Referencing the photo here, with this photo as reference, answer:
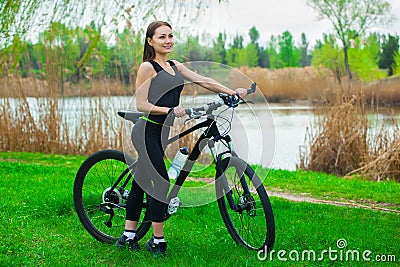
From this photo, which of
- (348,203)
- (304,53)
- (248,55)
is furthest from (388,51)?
(348,203)

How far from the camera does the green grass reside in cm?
407

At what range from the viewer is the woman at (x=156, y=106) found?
3943 millimetres

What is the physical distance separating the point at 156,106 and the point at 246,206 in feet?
3.01

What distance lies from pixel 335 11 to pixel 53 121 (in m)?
26.0

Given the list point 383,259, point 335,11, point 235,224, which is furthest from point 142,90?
point 335,11

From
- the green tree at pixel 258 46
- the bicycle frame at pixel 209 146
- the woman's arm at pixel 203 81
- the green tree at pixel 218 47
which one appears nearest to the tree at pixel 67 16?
the green tree at pixel 218 47

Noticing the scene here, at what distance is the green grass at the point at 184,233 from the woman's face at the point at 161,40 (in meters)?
1.42

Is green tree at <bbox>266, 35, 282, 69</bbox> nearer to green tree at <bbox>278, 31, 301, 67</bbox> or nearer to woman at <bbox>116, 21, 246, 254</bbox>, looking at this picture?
green tree at <bbox>278, 31, 301, 67</bbox>

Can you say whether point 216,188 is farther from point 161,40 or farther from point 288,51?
point 288,51

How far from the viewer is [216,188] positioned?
13.7 feet

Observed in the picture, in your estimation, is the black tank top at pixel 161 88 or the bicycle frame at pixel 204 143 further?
the bicycle frame at pixel 204 143

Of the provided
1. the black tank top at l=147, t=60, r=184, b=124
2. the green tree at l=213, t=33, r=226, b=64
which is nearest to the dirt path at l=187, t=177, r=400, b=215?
the green tree at l=213, t=33, r=226, b=64

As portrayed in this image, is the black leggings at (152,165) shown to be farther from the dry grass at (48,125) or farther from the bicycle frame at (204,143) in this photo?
the dry grass at (48,125)

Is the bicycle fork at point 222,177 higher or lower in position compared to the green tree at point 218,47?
lower
